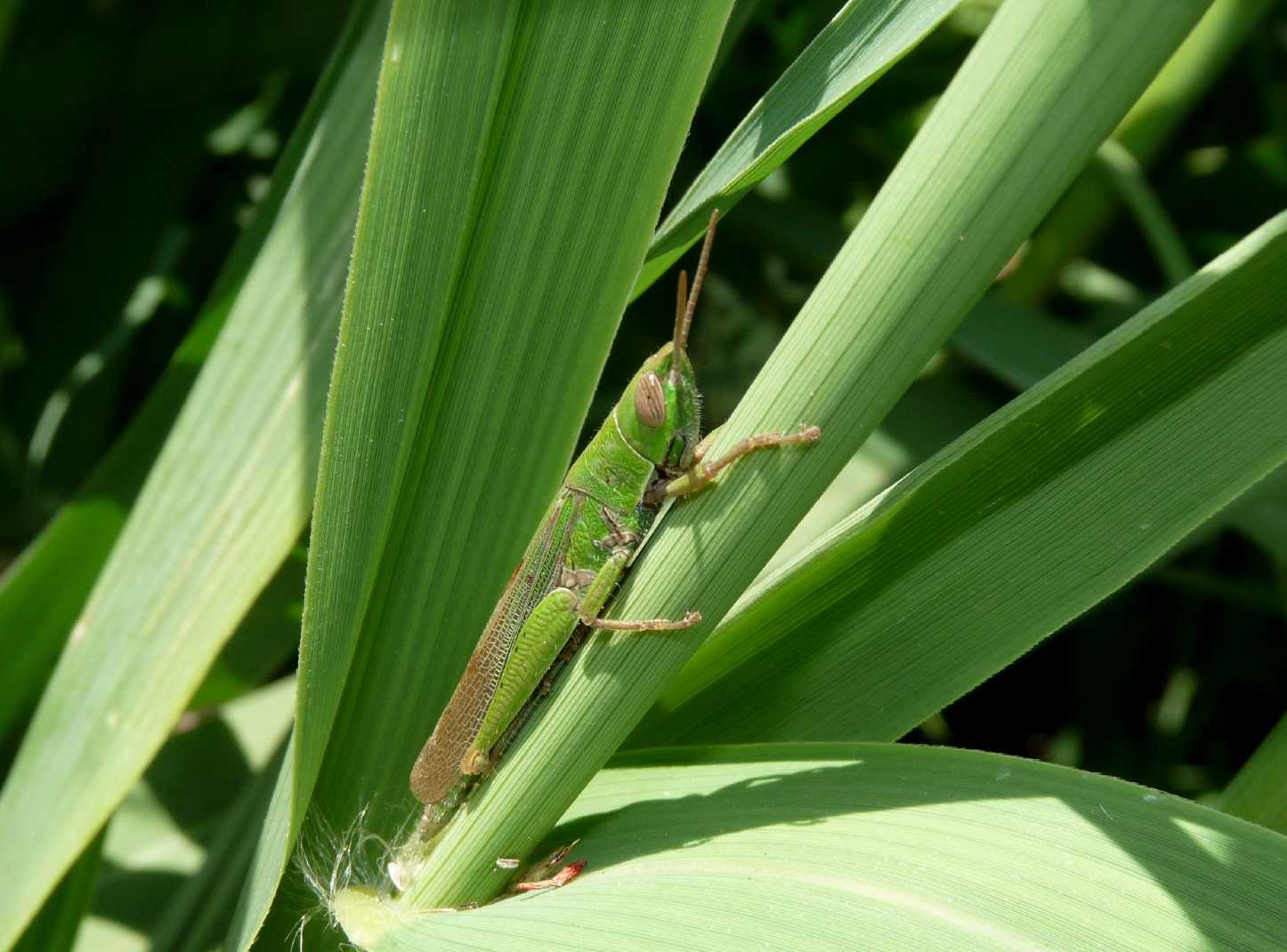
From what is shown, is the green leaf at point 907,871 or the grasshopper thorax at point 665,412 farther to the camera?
the grasshopper thorax at point 665,412

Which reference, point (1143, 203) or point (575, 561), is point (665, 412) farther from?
point (1143, 203)

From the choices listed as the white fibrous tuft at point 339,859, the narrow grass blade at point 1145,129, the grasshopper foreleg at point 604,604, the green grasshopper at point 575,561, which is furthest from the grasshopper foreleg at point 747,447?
the narrow grass blade at point 1145,129

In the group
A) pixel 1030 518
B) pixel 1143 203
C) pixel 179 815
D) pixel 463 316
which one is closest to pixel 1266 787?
pixel 1030 518

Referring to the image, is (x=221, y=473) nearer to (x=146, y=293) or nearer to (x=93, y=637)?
(x=93, y=637)

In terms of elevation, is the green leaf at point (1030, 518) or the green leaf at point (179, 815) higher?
the green leaf at point (1030, 518)

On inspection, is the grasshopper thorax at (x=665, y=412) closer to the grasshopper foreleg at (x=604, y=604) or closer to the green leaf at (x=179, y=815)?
the grasshopper foreleg at (x=604, y=604)

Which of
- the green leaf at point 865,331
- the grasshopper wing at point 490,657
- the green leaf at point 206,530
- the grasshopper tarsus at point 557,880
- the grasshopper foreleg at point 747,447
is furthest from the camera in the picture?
the green leaf at point 206,530

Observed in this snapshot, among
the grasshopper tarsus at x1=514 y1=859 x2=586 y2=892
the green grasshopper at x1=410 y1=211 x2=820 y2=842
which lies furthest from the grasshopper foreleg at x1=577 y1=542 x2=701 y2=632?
the grasshopper tarsus at x1=514 y1=859 x2=586 y2=892
